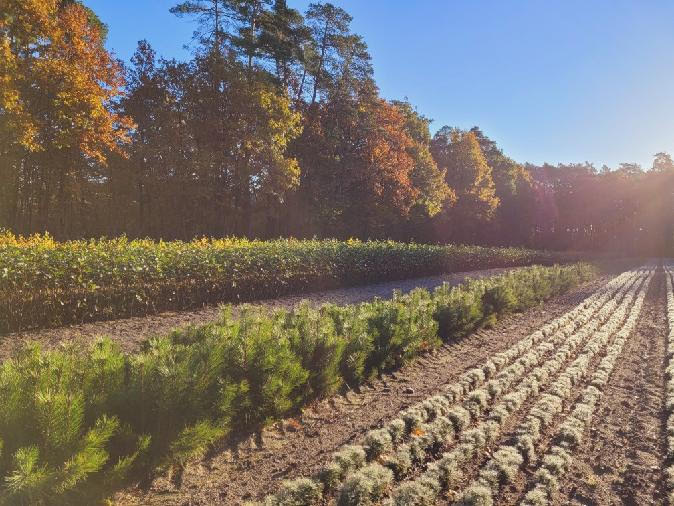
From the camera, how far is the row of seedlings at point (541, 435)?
2.98m

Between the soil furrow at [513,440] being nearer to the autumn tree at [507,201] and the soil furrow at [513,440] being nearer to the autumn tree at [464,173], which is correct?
the autumn tree at [464,173]

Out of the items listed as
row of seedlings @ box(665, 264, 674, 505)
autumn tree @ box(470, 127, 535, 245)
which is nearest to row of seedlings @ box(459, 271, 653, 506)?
row of seedlings @ box(665, 264, 674, 505)

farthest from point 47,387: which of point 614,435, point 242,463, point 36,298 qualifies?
point 36,298

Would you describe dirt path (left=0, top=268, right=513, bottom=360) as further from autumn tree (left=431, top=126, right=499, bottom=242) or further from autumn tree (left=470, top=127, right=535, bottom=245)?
autumn tree (left=470, top=127, right=535, bottom=245)

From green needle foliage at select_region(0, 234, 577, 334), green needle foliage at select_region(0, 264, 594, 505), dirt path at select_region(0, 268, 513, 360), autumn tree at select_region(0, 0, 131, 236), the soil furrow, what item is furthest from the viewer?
autumn tree at select_region(0, 0, 131, 236)

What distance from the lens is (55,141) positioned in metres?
15.8

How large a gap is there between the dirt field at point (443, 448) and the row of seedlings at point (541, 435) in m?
0.06

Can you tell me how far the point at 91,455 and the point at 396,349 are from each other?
4.01 m

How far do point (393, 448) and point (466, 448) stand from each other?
1.88ft

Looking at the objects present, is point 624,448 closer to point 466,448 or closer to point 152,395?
point 466,448

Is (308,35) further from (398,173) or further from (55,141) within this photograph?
(55,141)

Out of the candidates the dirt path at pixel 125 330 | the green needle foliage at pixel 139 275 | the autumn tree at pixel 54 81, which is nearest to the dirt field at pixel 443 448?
the dirt path at pixel 125 330

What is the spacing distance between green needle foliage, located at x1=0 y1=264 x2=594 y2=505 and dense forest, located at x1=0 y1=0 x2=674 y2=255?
13360 millimetres

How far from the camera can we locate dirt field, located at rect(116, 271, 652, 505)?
294cm
